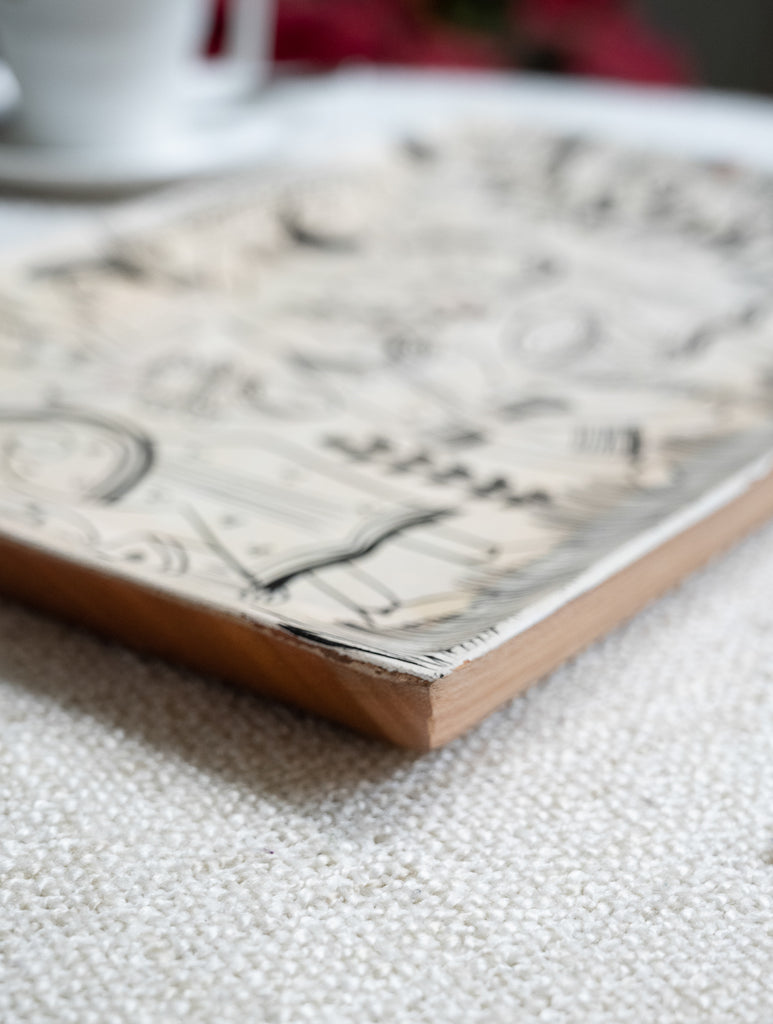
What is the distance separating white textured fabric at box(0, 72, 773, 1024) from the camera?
0.15 meters

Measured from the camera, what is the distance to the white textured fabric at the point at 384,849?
0.49ft

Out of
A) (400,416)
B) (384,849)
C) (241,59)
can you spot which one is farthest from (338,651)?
(241,59)

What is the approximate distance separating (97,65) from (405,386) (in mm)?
224

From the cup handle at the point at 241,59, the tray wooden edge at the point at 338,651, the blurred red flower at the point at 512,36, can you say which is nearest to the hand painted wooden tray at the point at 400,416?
the tray wooden edge at the point at 338,651

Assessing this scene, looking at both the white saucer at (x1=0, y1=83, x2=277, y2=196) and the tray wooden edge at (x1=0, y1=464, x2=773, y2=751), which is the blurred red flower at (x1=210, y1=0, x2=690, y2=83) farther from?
the tray wooden edge at (x1=0, y1=464, x2=773, y2=751)

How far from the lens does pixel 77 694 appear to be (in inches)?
8.0

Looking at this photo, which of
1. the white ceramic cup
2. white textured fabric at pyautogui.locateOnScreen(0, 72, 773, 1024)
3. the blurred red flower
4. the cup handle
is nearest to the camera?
white textured fabric at pyautogui.locateOnScreen(0, 72, 773, 1024)

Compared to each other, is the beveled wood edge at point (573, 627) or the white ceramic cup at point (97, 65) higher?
the white ceramic cup at point (97, 65)

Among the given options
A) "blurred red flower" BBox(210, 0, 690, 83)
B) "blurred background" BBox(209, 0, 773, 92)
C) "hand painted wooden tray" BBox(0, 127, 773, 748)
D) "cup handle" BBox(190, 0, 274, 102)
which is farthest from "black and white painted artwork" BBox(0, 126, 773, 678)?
"blurred red flower" BBox(210, 0, 690, 83)

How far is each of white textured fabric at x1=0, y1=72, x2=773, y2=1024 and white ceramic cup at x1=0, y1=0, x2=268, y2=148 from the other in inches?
11.5

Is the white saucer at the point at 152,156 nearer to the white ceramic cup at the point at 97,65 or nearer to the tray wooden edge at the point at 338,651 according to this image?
the white ceramic cup at the point at 97,65

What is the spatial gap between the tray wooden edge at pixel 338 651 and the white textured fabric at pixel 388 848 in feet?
0.03

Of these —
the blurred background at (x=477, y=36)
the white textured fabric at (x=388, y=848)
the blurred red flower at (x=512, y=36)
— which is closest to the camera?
the white textured fabric at (x=388, y=848)

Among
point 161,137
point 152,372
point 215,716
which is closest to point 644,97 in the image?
point 161,137
